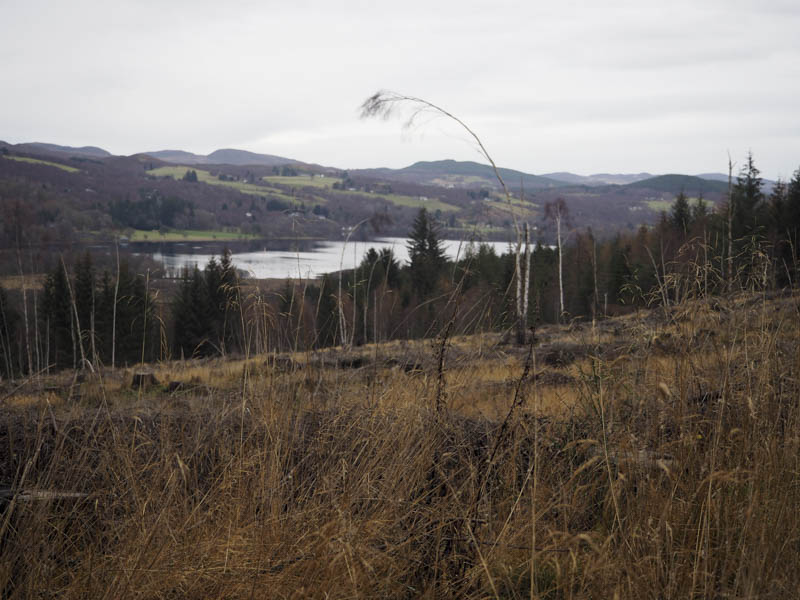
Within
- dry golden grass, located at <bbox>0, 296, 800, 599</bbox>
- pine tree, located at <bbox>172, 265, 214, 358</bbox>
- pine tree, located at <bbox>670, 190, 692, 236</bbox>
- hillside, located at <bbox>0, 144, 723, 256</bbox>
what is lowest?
pine tree, located at <bbox>172, 265, 214, 358</bbox>

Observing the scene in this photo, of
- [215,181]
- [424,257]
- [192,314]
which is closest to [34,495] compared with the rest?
[192,314]

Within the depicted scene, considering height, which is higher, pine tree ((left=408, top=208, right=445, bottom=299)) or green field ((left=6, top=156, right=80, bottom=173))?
green field ((left=6, top=156, right=80, bottom=173))

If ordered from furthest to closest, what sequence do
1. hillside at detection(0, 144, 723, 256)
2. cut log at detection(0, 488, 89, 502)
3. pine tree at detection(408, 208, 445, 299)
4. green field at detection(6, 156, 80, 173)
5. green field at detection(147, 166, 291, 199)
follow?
green field at detection(6, 156, 80, 173) → green field at detection(147, 166, 291, 199) → hillside at detection(0, 144, 723, 256) → pine tree at detection(408, 208, 445, 299) → cut log at detection(0, 488, 89, 502)

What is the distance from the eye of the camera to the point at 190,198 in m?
118

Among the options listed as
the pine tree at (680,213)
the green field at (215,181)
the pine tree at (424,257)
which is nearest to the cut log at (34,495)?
the pine tree at (680,213)

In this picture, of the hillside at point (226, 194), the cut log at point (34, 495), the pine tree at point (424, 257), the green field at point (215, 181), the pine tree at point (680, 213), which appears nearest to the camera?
the cut log at point (34, 495)

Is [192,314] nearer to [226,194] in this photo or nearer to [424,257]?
[424,257]

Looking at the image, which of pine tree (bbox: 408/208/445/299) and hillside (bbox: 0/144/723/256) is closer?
pine tree (bbox: 408/208/445/299)

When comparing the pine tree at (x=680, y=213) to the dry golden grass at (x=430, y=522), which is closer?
the dry golden grass at (x=430, y=522)

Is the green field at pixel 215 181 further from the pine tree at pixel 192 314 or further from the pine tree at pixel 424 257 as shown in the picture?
the pine tree at pixel 192 314

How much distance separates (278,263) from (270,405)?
4.22 ft

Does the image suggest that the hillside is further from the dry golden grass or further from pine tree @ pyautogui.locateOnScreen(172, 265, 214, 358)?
the dry golden grass

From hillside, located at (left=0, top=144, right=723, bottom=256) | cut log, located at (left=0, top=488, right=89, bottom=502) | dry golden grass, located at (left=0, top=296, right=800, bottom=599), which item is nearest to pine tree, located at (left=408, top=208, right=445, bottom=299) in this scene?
hillside, located at (left=0, top=144, right=723, bottom=256)

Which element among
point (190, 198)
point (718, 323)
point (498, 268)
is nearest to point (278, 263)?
point (718, 323)
